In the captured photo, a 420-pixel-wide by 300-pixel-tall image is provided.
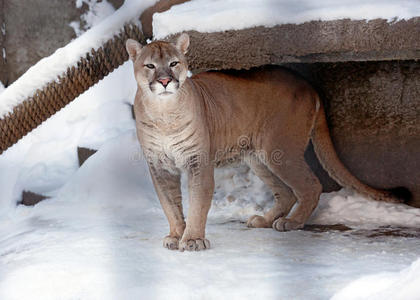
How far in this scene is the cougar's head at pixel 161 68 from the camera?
254 cm

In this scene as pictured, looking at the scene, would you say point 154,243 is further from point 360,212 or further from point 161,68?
point 360,212

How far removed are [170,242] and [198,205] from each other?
0.66 ft

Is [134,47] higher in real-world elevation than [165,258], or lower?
higher

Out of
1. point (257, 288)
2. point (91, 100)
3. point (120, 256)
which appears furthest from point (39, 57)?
point (257, 288)

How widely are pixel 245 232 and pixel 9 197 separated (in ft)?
7.29

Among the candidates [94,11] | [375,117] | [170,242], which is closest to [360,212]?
[375,117]

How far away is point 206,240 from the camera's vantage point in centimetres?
261

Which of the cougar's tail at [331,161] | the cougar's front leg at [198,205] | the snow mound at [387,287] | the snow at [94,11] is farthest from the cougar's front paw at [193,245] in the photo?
the snow at [94,11]

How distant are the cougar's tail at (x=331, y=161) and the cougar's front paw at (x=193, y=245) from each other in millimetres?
1010

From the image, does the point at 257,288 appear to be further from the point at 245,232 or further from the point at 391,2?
the point at 391,2

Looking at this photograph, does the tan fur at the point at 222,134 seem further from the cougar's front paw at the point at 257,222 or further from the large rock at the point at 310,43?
the large rock at the point at 310,43

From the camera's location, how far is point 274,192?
3.27m

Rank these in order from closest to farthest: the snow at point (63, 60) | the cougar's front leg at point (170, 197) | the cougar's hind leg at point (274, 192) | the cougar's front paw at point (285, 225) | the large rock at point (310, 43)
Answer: the large rock at point (310, 43) < the cougar's front leg at point (170, 197) < the cougar's front paw at point (285, 225) < the cougar's hind leg at point (274, 192) < the snow at point (63, 60)

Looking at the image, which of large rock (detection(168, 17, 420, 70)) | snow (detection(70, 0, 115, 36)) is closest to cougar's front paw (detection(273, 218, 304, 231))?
large rock (detection(168, 17, 420, 70))
